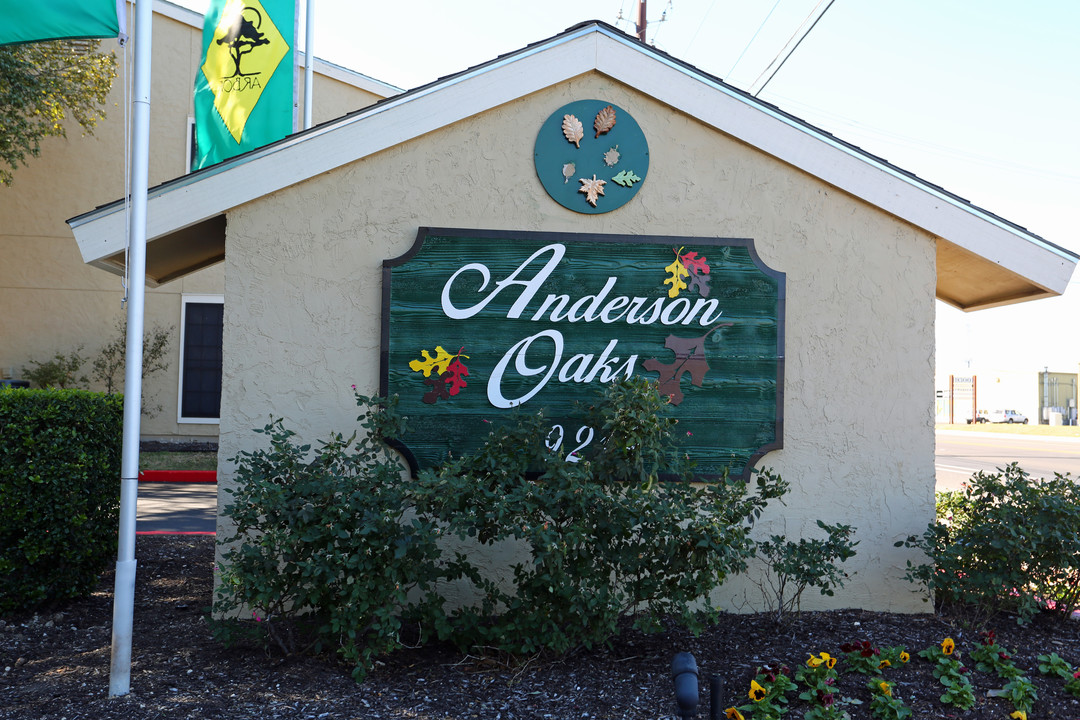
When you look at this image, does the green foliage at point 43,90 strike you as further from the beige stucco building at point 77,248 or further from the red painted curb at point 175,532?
the red painted curb at point 175,532

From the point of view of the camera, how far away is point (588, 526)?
441cm

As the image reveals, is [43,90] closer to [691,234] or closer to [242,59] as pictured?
[242,59]

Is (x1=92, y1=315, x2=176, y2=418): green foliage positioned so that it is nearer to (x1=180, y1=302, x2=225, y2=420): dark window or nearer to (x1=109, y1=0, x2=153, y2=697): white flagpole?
(x1=180, y1=302, x2=225, y2=420): dark window

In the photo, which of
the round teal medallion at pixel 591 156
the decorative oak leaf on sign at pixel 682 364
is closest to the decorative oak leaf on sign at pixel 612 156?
the round teal medallion at pixel 591 156

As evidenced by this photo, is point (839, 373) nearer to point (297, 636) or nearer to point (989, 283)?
point (989, 283)

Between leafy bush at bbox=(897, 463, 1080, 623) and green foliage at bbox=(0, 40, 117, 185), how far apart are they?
14039mm

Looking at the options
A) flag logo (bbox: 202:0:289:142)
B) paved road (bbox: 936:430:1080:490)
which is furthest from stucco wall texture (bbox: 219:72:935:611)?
paved road (bbox: 936:430:1080:490)

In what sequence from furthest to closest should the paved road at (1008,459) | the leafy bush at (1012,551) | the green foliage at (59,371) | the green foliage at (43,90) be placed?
the paved road at (1008,459) < the green foliage at (59,371) < the green foliage at (43,90) < the leafy bush at (1012,551)

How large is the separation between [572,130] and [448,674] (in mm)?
3684

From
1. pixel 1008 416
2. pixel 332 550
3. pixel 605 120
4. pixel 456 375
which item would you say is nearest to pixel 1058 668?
pixel 456 375

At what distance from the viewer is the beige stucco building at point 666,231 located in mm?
5324

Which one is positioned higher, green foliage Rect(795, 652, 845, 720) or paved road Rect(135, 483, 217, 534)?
green foliage Rect(795, 652, 845, 720)

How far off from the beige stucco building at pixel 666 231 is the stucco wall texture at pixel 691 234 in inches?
0.5

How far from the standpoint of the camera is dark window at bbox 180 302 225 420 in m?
14.9
